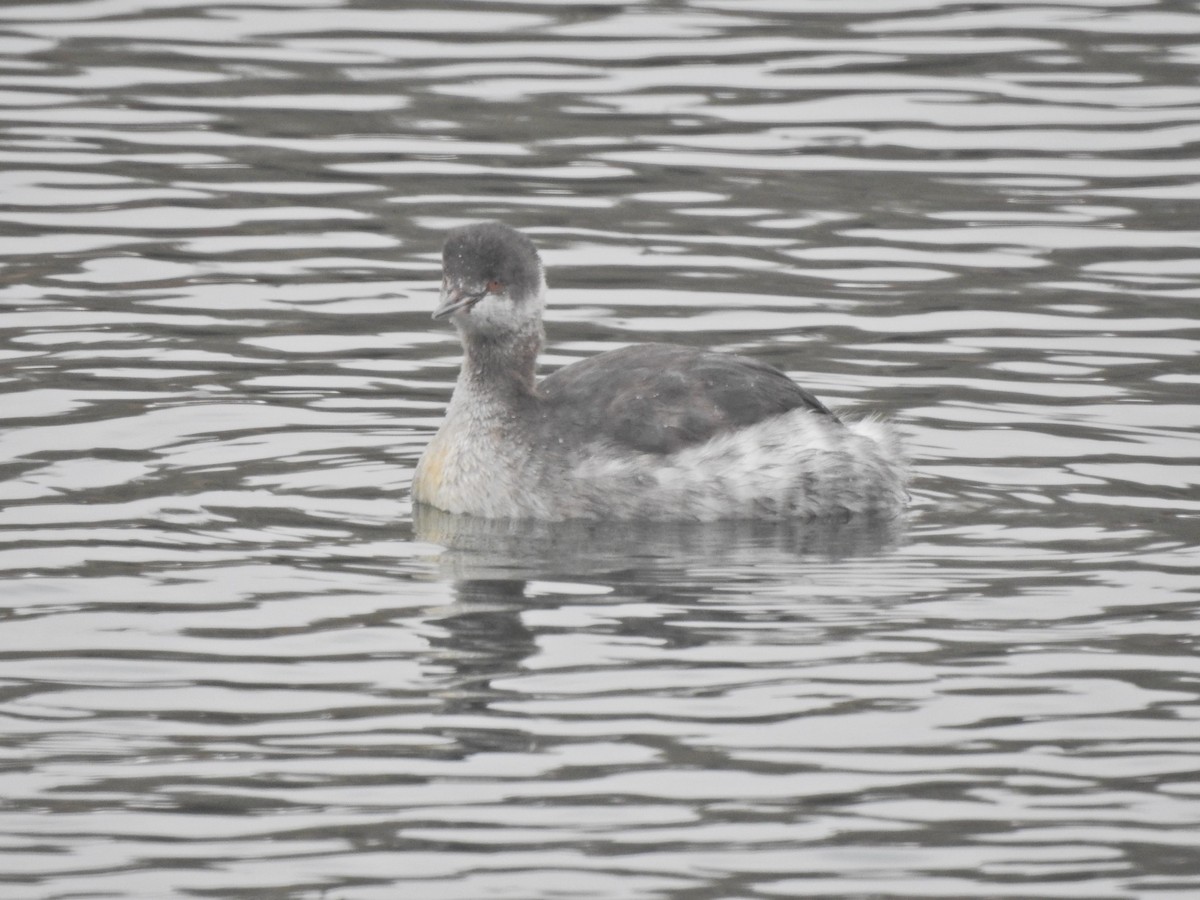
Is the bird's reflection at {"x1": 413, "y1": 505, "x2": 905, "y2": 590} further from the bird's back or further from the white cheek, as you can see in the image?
the white cheek

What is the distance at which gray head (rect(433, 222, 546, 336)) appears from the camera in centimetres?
1106

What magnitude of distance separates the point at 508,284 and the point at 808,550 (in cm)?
190

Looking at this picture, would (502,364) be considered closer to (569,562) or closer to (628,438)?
(628,438)

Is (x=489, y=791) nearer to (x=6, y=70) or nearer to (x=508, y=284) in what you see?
(x=508, y=284)

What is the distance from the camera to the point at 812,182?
52.6 feet

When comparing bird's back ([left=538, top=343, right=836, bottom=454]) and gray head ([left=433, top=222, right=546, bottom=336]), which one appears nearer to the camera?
bird's back ([left=538, top=343, right=836, bottom=454])

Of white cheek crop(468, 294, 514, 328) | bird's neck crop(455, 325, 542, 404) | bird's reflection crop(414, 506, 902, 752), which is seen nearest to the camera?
bird's reflection crop(414, 506, 902, 752)

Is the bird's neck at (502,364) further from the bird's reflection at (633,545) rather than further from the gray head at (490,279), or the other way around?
the bird's reflection at (633,545)

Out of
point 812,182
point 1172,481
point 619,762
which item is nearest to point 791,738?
point 619,762

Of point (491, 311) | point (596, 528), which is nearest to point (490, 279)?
point (491, 311)

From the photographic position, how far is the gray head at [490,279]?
436 inches

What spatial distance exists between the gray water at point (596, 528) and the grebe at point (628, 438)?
0.73ft

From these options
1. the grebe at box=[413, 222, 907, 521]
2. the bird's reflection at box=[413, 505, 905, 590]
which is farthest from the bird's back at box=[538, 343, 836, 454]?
the bird's reflection at box=[413, 505, 905, 590]

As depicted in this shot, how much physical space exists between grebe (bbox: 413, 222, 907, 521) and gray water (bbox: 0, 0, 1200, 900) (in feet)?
0.73
